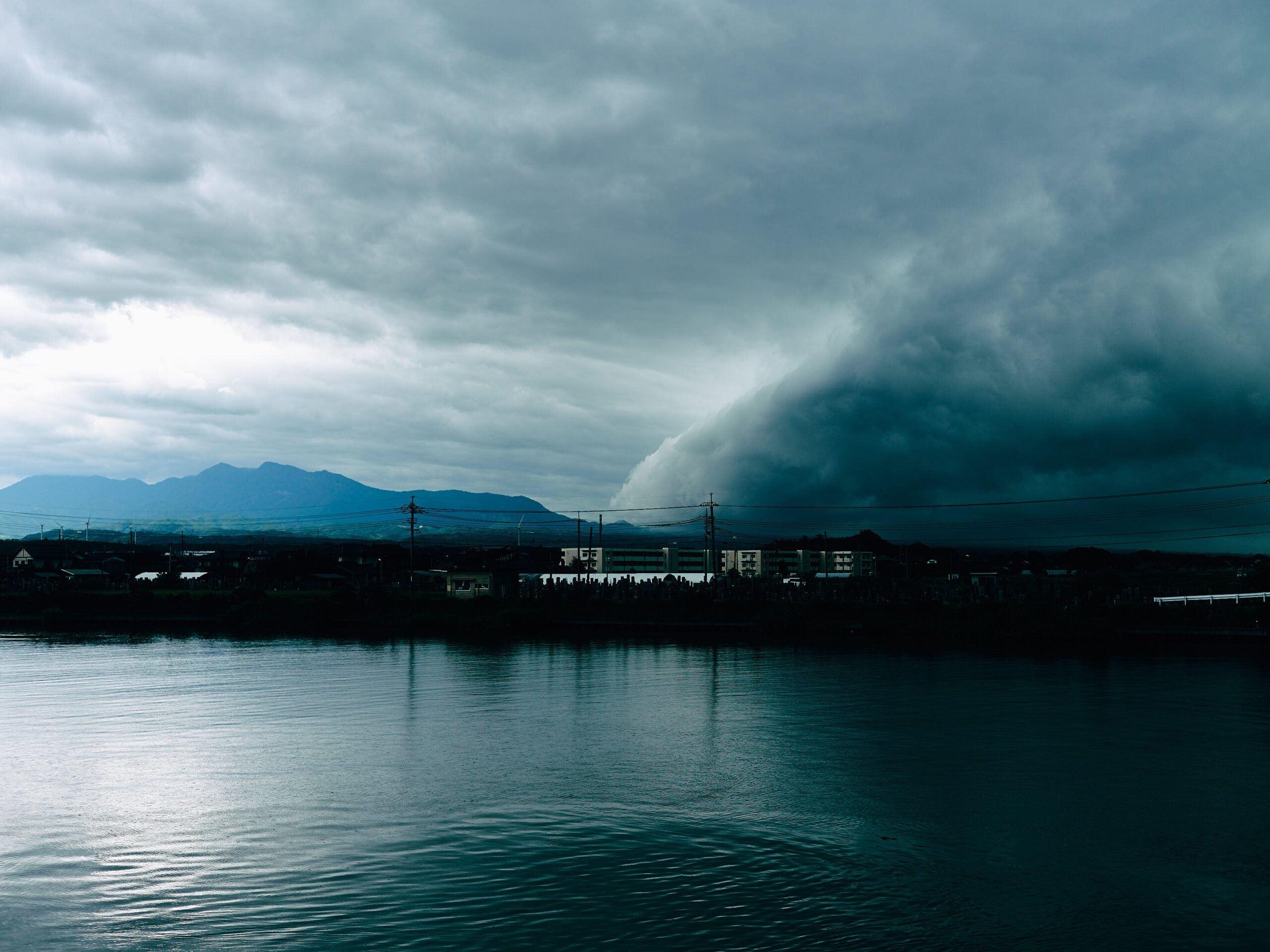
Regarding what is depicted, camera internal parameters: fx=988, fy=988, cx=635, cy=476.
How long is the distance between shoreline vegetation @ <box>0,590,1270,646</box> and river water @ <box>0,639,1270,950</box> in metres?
34.3

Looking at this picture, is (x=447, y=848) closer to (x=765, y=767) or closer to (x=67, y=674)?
(x=765, y=767)

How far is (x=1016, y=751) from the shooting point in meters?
28.6

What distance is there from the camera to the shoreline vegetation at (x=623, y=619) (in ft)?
243

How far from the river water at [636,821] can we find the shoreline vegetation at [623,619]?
3430 cm

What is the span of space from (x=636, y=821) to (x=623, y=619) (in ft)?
236

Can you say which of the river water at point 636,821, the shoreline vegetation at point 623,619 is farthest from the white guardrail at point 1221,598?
the river water at point 636,821

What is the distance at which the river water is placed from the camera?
46.9 ft

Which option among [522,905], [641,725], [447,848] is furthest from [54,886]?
[641,725]

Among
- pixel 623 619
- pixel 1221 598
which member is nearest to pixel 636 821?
pixel 623 619

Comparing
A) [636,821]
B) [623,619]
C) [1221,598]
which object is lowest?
[623,619]

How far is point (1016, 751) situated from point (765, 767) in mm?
8097

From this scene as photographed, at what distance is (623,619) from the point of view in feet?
301

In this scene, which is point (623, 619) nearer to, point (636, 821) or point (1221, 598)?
point (1221, 598)

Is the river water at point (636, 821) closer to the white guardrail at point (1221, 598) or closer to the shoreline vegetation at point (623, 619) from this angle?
the shoreline vegetation at point (623, 619)
